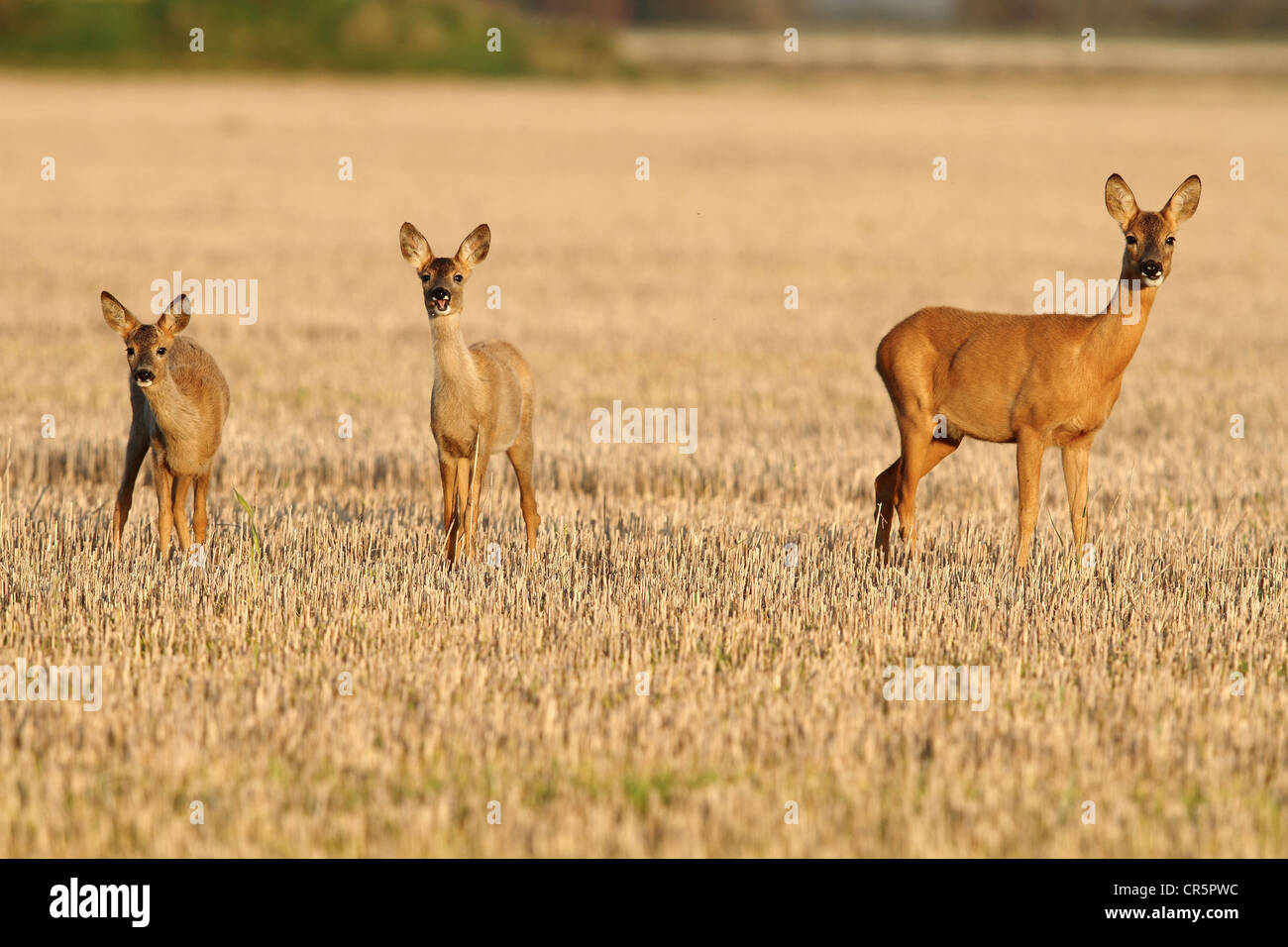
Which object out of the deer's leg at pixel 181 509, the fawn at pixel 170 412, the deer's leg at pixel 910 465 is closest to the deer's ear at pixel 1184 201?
the deer's leg at pixel 910 465

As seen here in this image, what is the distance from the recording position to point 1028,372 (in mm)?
8344

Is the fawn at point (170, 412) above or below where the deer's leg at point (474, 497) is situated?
above

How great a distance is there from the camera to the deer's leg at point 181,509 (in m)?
8.63

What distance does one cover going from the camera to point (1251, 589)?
314 inches

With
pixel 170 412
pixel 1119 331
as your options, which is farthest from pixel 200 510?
pixel 1119 331

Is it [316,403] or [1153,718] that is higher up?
[316,403]

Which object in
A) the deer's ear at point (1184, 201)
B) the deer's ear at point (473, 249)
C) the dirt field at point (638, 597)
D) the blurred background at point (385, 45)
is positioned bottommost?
the dirt field at point (638, 597)

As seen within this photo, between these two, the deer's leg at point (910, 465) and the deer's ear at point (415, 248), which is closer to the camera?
the deer's ear at point (415, 248)

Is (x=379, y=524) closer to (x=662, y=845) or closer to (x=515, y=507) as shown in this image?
(x=515, y=507)

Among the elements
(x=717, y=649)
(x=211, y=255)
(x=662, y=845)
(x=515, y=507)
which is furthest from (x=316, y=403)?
(x=211, y=255)

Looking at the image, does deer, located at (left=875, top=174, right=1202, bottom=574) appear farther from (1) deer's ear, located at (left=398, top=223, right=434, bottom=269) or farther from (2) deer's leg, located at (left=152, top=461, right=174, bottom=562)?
(2) deer's leg, located at (left=152, top=461, right=174, bottom=562)

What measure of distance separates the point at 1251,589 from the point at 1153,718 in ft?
6.68

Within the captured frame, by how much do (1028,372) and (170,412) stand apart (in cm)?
461

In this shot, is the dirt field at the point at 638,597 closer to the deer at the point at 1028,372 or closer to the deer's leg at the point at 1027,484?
the deer's leg at the point at 1027,484
